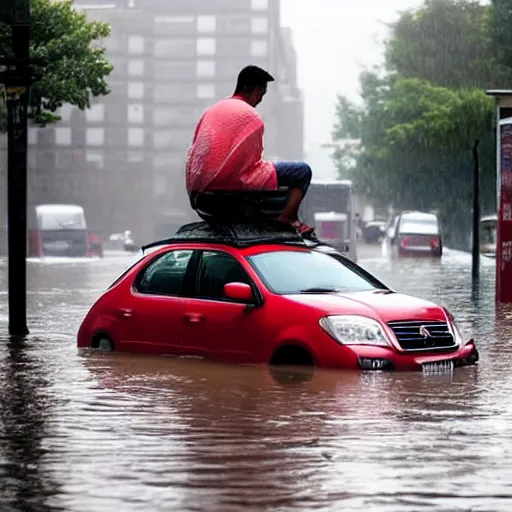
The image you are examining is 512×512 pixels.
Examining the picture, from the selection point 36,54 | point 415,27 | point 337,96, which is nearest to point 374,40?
point 415,27

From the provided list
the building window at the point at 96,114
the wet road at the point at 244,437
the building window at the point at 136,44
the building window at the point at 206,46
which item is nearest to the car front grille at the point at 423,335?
the wet road at the point at 244,437

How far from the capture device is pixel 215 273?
13.3m

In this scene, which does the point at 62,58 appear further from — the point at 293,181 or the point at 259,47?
the point at 259,47

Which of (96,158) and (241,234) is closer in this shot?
(241,234)

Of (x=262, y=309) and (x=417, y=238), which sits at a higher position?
(x=262, y=309)

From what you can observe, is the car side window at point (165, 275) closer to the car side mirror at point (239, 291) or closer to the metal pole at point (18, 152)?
the car side mirror at point (239, 291)

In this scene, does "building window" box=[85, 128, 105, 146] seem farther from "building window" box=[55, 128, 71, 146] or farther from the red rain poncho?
the red rain poncho

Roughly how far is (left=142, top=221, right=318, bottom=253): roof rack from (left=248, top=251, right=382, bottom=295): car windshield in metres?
0.14

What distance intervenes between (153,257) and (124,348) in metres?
0.83

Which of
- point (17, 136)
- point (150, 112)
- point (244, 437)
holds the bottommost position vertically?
point (244, 437)

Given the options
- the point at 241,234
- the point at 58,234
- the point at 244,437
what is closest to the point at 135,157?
the point at 58,234

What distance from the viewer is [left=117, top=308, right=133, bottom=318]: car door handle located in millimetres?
13758

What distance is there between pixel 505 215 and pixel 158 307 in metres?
13.1

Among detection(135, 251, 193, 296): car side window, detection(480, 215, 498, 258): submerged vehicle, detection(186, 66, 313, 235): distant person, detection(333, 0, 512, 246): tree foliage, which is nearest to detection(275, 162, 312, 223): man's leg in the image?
detection(186, 66, 313, 235): distant person
